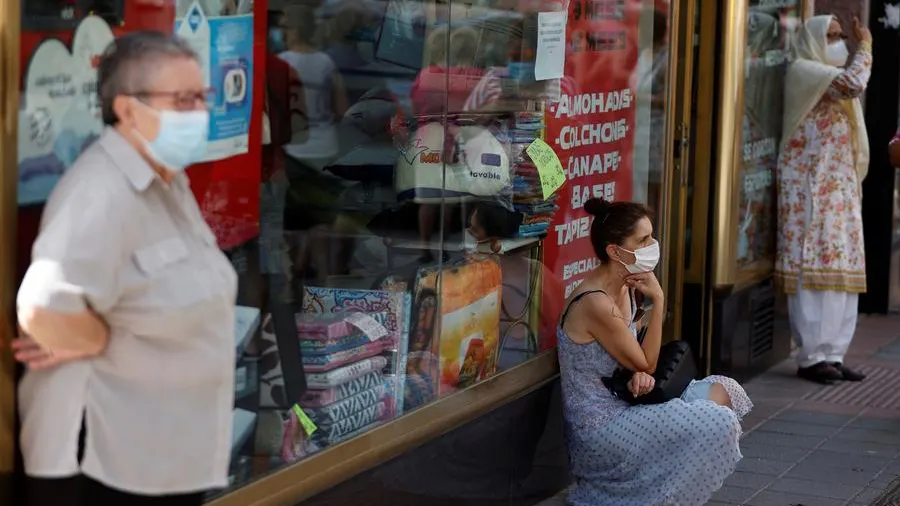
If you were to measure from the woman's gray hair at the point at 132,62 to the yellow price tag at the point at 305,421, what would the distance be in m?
1.37

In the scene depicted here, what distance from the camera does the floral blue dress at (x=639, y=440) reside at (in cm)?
476

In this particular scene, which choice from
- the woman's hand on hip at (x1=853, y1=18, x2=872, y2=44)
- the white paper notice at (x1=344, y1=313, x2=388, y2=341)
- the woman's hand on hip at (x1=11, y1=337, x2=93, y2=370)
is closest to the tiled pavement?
the white paper notice at (x1=344, y1=313, x2=388, y2=341)

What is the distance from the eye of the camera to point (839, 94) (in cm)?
723

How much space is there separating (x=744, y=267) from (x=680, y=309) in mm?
768

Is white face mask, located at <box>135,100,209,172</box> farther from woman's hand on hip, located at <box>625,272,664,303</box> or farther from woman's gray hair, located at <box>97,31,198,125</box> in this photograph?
woman's hand on hip, located at <box>625,272,664,303</box>

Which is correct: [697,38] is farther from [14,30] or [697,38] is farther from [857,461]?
[14,30]

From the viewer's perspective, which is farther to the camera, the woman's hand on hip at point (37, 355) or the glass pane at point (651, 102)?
the glass pane at point (651, 102)

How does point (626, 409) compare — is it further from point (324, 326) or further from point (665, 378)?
point (324, 326)

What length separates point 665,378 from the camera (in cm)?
502

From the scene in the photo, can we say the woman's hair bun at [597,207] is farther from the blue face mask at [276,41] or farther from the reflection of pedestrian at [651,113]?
the blue face mask at [276,41]

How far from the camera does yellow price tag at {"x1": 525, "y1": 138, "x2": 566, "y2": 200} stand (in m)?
5.16

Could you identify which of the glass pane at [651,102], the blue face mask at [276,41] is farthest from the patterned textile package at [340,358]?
the glass pane at [651,102]

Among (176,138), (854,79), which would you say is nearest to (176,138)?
(176,138)

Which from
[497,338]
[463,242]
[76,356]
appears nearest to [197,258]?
[76,356]
